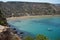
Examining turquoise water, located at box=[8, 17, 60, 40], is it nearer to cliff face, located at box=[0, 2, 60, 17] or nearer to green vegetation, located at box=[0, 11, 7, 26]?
green vegetation, located at box=[0, 11, 7, 26]

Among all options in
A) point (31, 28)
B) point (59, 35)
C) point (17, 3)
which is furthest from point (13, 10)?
point (59, 35)

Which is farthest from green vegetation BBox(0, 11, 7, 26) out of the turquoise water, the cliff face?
the cliff face

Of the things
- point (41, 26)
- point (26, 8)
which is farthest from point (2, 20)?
point (26, 8)

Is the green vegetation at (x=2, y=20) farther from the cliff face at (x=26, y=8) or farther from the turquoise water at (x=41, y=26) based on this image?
the cliff face at (x=26, y=8)

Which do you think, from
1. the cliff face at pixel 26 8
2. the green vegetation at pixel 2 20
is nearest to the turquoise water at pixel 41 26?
the green vegetation at pixel 2 20

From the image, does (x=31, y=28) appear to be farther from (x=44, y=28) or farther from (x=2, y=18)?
(x=2, y=18)

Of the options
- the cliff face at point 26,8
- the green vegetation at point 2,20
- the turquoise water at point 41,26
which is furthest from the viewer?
the cliff face at point 26,8
